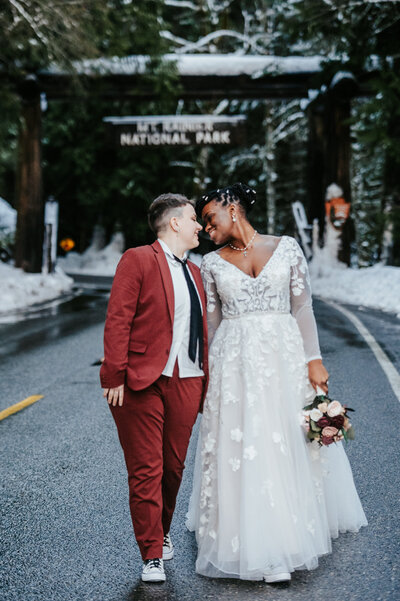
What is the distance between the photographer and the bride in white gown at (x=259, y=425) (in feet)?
10.9

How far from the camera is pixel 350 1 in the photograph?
1471cm

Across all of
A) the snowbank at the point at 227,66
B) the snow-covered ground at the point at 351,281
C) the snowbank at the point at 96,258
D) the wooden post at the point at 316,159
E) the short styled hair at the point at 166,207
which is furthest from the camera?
the snowbank at the point at 96,258

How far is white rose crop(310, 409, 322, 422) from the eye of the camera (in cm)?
344

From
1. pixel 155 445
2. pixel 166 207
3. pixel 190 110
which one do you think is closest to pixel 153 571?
pixel 155 445

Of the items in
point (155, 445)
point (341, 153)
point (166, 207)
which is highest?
point (341, 153)

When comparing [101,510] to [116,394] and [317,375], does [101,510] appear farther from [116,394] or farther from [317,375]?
[317,375]

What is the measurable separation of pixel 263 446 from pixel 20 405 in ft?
13.4

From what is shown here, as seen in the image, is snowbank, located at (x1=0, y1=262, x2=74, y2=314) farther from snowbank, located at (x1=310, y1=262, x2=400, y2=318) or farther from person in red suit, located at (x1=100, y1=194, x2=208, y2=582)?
person in red suit, located at (x1=100, y1=194, x2=208, y2=582)

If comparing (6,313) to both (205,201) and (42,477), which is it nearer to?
(42,477)

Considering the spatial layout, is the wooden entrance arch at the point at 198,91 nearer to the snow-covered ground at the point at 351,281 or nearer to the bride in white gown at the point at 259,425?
the snow-covered ground at the point at 351,281

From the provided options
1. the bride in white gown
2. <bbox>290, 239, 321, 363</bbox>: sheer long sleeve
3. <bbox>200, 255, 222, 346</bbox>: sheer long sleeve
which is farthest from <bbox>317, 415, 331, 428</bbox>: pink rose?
<bbox>200, 255, 222, 346</bbox>: sheer long sleeve

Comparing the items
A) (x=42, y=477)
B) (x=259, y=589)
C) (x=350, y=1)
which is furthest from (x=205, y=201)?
(x=350, y=1)

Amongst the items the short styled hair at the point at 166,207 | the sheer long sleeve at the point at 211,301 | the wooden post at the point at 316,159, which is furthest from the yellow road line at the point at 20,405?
the wooden post at the point at 316,159

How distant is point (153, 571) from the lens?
10.9 feet
